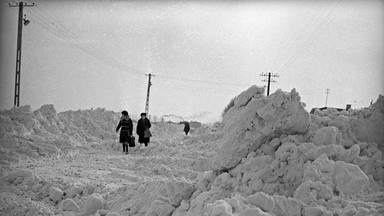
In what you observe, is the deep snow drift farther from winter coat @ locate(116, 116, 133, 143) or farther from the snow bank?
winter coat @ locate(116, 116, 133, 143)

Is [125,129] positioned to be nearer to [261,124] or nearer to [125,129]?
[125,129]

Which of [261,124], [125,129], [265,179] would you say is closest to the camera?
[265,179]

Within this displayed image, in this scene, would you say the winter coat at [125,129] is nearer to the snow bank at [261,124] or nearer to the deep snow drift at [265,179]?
the deep snow drift at [265,179]

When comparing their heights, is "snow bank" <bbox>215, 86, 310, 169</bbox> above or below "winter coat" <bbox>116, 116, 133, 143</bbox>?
above

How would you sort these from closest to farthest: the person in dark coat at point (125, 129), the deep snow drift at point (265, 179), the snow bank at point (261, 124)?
the deep snow drift at point (265, 179) → the snow bank at point (261, 124) → the person in dark coat at point (125, 129)

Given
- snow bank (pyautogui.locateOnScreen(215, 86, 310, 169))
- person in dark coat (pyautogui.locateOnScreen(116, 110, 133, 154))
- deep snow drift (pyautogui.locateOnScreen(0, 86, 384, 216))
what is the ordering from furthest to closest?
1. person in dark coat (pyautogui.locateOnScreen(116, 110, 133, 154))
2. snow bank (pyautogui.locateOnScreen(215, 86, 310, 169))
3. deep snow drift (pyautogui.locateOnScreen(0, 86, 384, 216))

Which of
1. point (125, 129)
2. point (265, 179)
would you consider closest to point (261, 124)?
point (265, 179)

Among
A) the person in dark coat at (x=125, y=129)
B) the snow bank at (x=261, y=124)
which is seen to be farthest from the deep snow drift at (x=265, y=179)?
the person in dark coat at (x=125, y=129)

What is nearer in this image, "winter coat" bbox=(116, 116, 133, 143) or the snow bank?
the snow bank

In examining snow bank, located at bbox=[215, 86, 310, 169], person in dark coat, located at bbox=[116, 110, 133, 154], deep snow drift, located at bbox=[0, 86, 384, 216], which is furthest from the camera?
person in dark coat, located at bbox=[116, 110, 133, 154]

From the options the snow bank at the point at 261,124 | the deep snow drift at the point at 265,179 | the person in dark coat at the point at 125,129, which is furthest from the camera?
the person in dark coat at the point at 125,129

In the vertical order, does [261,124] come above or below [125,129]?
above

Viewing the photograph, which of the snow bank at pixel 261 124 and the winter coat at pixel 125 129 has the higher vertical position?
the snow bank at pixel 261 124

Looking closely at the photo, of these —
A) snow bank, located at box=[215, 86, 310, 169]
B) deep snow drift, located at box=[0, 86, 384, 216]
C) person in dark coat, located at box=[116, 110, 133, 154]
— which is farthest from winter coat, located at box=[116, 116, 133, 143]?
snow bank, located at box=[215, 86, 310, 169]
